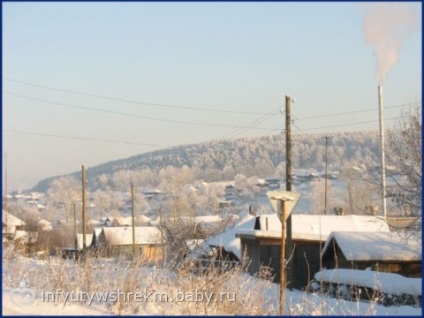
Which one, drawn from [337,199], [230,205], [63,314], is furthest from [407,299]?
[337,199]

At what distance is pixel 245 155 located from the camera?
25094 millimetres

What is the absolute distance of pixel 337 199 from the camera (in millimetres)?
80688

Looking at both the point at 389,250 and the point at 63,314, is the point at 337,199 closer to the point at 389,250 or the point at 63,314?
the point at 389,250

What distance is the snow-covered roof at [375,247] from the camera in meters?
25.2

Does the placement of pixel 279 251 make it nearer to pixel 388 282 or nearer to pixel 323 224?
pixel 388 282

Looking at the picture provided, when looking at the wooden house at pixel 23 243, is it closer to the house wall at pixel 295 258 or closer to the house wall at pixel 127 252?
the house wall at pixel 127 252

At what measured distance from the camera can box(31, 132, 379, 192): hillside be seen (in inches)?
997

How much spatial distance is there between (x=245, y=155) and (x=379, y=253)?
21.5 ft

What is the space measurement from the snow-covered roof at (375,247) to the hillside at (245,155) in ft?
10.6

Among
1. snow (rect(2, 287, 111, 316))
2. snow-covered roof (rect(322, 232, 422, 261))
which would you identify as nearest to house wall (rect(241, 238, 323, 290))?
snow-covered roof (rect(322, 232, 422, 261))

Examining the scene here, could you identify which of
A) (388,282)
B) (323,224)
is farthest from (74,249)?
(388,282)

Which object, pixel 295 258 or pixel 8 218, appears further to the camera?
pixel 295 258

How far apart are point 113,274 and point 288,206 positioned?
12.1 ft

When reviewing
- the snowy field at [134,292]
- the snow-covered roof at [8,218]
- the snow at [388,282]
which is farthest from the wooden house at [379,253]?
the snowy field at [134,292]
